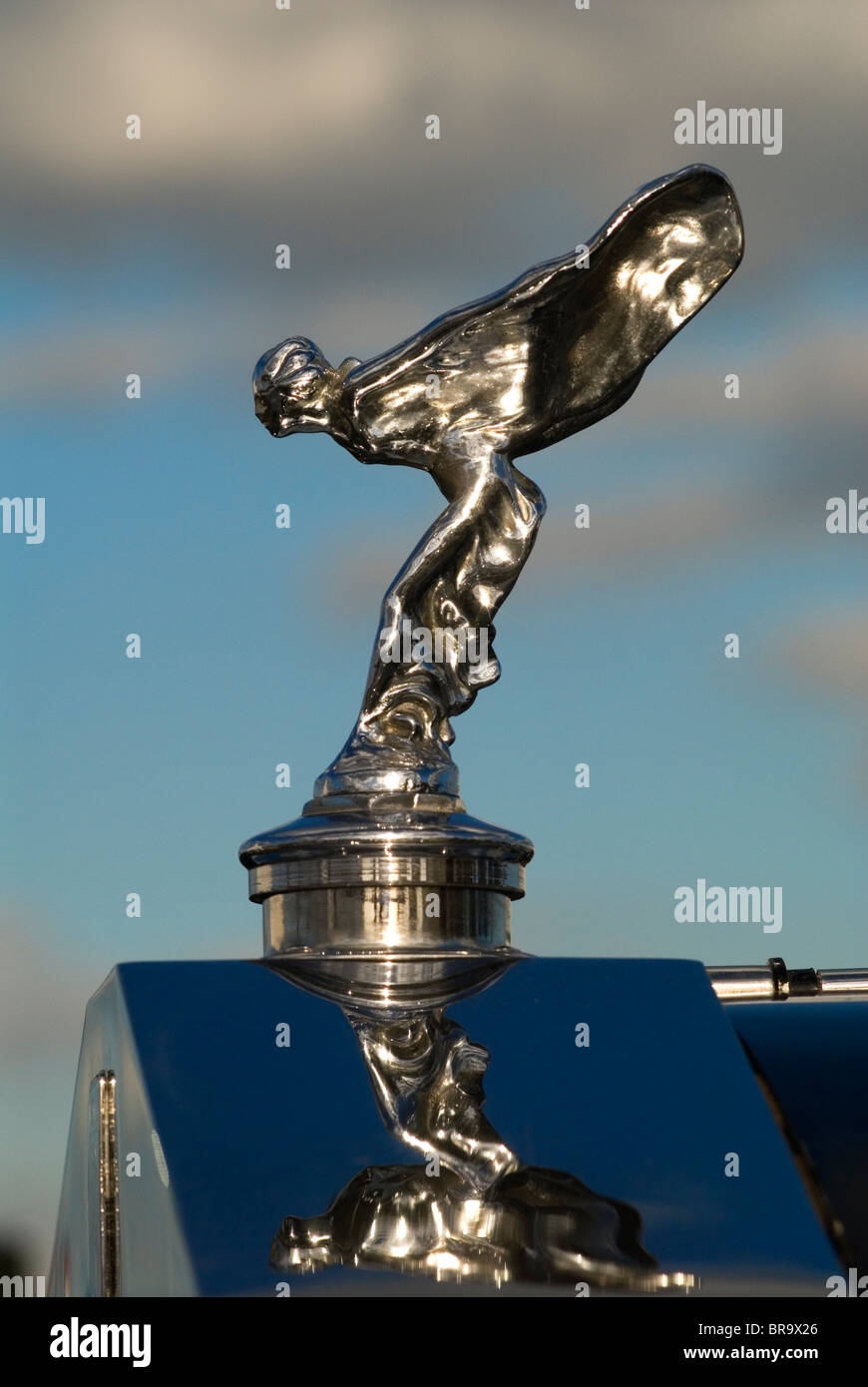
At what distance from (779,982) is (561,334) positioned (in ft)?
4.36

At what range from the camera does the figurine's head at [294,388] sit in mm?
3742

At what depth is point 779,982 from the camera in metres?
3.65

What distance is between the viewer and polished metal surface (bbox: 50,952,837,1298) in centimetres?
243

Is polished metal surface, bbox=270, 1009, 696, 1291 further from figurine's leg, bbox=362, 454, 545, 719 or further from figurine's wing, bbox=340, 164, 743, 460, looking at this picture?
figurine's wing, bbox=340, 164, 743, 460

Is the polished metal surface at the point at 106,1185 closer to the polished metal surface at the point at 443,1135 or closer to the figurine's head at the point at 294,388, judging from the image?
the polished metal surface at the point at 443,1135

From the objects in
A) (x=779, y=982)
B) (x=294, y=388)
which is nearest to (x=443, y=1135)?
(x=779, y=982)
